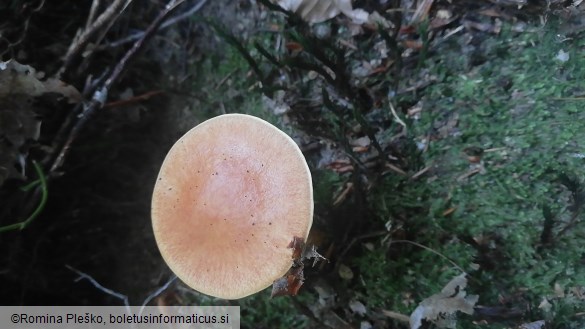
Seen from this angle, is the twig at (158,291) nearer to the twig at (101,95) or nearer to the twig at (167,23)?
the twig at (101,95)

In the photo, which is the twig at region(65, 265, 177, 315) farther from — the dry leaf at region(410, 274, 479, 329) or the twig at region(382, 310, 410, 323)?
the dry leaf at region(410, 274, 479, 329)


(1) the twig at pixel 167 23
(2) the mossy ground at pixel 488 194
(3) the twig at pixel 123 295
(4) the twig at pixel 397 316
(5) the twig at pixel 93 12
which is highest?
(5) the twig at pixel 93 12

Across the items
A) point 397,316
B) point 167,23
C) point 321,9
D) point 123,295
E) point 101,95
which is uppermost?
point 321,9

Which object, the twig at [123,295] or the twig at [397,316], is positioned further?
the twig at [123,295]

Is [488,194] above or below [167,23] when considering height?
below

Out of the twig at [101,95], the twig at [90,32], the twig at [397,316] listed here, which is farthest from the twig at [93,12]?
the twig at [397,316]

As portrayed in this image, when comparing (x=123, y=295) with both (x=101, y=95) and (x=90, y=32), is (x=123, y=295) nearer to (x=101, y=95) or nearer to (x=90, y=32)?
(x=101, y=95)

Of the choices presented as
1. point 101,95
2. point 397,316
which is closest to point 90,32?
point 101,95

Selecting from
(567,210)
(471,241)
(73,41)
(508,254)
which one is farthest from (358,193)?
(73,41)
